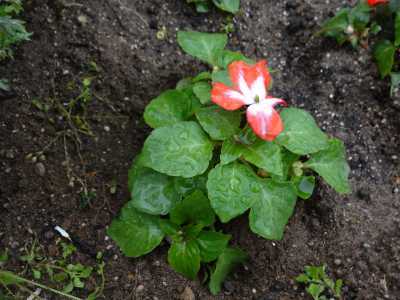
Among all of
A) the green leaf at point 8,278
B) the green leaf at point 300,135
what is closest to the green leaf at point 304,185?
the green leaf at point 300,135

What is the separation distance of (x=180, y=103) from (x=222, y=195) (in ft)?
1.22

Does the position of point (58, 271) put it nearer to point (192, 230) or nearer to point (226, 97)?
point (192, 230)

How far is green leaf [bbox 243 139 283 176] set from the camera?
148 centimetres

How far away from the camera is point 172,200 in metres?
1.56

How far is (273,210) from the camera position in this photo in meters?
1.51

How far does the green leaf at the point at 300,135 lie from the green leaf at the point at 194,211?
0.31 meters

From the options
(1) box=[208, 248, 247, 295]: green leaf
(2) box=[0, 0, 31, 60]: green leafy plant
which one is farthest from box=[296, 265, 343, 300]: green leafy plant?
(2) box=[0, 0, 31, 60]: green leafy plant

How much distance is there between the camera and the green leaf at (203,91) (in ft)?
5.20

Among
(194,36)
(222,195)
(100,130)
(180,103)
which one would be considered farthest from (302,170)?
(100,130)

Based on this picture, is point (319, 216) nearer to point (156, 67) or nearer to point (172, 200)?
point (172, 200)

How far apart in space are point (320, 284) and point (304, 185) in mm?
336

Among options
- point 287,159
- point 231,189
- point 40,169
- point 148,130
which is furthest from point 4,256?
point 287,159

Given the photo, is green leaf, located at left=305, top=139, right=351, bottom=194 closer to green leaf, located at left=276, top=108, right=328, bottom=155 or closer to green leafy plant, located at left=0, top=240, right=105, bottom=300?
green leaf, located at left=276, top=108, right=328, bottom=155

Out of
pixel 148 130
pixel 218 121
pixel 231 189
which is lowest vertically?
pixel 148 130
